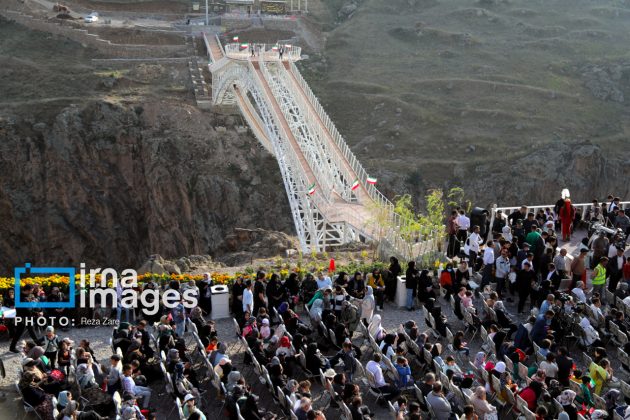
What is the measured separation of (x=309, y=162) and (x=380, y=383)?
2467 centimetres

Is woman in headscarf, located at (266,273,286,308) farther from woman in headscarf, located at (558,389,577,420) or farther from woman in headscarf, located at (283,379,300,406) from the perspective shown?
woman in headscarf, located at (558,389,577,420)

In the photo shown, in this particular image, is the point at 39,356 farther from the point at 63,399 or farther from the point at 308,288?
the point at 308,288

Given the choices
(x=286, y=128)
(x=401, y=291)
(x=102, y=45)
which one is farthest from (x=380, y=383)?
(x=102, y=45)

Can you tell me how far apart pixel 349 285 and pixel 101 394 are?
8.59 m

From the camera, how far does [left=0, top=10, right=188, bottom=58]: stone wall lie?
6975 cm

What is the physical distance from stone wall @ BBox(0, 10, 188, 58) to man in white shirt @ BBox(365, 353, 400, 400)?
172ft

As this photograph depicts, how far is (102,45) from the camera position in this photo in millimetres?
69812

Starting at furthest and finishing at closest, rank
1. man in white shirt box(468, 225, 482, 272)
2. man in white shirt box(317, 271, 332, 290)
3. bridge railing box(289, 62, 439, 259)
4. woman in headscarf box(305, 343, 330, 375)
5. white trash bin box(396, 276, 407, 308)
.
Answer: bridge railing box(289, 62, 439, 259), man in white shirt box(468, 225, 482, 272), white trash bin box(396, 276, 407, 308), man in white shirt box(317, 271, 332, 290), woman in headscarf box(305, 343, 330, 375)

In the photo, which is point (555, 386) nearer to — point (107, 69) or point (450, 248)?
point (450, 248)

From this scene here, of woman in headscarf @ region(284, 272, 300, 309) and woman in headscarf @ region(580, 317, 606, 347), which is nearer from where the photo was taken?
woman in headscarf @ region(580, 317, 606, 347)

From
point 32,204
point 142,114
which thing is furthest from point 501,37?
point 32,204

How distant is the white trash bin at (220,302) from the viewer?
88.8 ft

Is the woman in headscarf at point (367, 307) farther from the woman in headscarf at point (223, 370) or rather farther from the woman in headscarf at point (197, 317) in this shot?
the woman in headscarf at point (223, 370)

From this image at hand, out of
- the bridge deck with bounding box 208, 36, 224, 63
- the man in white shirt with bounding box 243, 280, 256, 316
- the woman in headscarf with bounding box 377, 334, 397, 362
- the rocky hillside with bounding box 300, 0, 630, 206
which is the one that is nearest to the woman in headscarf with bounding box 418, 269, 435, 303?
the woman in headscarf with bounding box 377, 334, 397, 362
